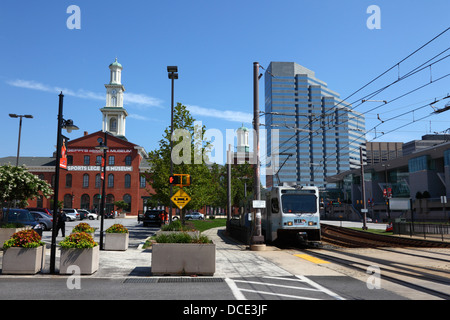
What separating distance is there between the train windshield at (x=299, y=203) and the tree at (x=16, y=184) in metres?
11.6

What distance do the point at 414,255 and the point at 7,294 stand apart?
14878mm

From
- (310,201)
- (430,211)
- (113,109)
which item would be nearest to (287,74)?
(113,109)

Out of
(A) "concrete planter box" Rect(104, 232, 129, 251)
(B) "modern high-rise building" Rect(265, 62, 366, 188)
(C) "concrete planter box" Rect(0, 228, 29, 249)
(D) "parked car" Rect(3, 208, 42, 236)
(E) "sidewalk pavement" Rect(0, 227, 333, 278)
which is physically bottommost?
(E) "sidewalk pavement" Rect(0, 227, 333, 278)

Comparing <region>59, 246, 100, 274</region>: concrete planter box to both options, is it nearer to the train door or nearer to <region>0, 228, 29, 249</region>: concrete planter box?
<region>0, 228, 29, 249</region>: concrete planter box

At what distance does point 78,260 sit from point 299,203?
1213 cm

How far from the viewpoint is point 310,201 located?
794 inches

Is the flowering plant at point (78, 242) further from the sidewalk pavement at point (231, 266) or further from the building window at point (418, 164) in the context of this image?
the building window at point (418, 164)

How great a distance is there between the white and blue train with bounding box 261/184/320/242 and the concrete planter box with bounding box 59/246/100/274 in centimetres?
1098

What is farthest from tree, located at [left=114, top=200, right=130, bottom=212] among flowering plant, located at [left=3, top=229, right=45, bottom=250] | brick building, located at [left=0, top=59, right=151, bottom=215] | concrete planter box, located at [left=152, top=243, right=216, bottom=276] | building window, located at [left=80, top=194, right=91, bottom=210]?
concrete planter box, located at [left=152, top=243, right=216, bottom=276]

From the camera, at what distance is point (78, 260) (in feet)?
34.9

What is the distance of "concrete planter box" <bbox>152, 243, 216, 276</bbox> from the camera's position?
10.7 m

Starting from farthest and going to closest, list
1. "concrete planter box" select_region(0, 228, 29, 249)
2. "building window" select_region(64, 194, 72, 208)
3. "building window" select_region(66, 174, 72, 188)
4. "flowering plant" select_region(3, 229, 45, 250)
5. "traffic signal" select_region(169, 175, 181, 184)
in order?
"building window" select_region(66, 174, 72, 188)
"building window" select_region(64, 194, 72, 208)
"traffic signal" select_region(169, 175, 181, 184)
"concrete planter box" select_region(0, 228, 29, 249)
"flowering plant" select_region(3, 229, 45, 250)

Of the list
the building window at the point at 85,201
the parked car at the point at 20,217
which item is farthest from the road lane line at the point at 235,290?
the building window at the point at 85,201

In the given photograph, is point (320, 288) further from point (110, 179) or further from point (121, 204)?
point (110, 179)
